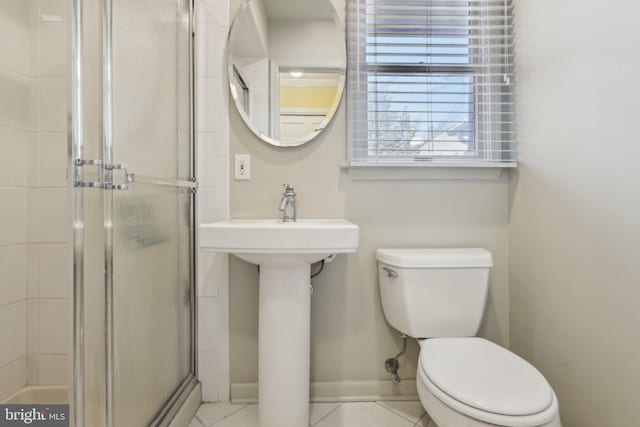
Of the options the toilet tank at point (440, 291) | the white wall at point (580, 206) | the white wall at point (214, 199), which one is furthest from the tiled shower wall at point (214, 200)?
the white wall at point (580, 206)

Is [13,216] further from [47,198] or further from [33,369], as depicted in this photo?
[33,369]

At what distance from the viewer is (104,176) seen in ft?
2.51

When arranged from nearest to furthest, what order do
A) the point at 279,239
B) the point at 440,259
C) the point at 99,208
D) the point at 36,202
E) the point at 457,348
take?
the point at 99,208
the point at 279,239
the point at 457,348
the point at 440,259
the point at 36,202

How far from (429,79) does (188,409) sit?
1746 millimetres

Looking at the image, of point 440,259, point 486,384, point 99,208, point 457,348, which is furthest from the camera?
point 440,259

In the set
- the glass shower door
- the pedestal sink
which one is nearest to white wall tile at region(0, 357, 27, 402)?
the glass shower door

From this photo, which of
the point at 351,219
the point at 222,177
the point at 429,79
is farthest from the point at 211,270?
the point at 429,79

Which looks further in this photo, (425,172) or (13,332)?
(425,172)

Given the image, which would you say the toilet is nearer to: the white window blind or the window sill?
the window sill

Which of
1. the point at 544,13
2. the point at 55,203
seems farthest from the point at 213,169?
the point at 544,13

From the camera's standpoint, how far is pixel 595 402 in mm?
976

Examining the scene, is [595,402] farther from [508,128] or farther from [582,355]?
[508,128]

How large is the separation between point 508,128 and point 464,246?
576 millimetres

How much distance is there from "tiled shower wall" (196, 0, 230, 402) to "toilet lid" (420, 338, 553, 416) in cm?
88
